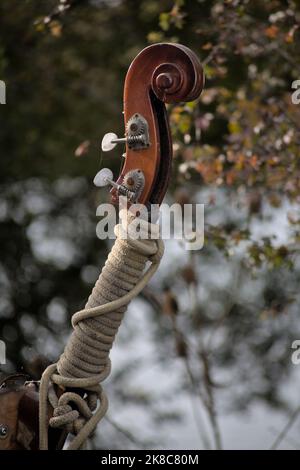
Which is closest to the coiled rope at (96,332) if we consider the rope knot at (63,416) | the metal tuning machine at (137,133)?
the rope knot at (63,416)

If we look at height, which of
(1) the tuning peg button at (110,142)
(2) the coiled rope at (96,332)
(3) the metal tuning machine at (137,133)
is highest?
(3) the metal tuning machine at (137,133)

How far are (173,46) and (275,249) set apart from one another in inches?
59.0

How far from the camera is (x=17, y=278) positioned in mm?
5656

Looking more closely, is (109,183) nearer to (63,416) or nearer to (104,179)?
(104,179)

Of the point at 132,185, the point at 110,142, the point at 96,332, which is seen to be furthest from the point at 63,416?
the point at 110,142

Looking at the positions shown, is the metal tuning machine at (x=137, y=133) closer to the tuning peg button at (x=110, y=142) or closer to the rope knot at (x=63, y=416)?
the tuning peg button at (x=110, y=142)

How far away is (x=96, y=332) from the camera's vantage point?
203 centimetres

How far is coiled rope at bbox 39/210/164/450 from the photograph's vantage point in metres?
2.01

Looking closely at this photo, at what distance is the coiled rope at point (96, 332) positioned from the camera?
6.58 feet

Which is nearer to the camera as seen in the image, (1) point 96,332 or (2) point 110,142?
(1) point 96,332

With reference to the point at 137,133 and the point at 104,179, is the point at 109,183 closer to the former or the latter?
the point at 104,179

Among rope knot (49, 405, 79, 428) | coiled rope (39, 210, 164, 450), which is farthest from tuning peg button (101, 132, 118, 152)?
rope knot (49, 405, 79, 428)

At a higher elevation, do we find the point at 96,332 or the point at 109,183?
the point at 109,183
